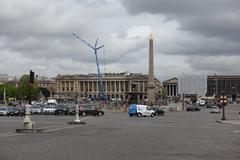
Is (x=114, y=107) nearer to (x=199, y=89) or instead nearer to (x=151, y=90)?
(x=151, y=90)

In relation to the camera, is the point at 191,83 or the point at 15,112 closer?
the point at 15,112

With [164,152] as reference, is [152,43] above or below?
above

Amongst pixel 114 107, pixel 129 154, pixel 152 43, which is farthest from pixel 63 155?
pixel 114 107

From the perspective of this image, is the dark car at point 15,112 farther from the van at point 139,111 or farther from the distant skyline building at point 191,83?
the distant skyline building at point 191,83

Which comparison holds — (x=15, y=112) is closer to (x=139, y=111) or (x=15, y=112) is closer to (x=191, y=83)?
(x=139, y=111)

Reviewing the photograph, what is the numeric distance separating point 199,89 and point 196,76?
4.17 meters

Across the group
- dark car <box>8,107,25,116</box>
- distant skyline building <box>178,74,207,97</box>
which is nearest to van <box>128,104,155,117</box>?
dark car <box>8,107,25,116</box>

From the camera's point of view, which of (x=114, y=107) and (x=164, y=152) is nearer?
(x=164, y=152)

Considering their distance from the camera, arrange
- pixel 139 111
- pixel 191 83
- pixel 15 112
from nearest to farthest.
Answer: pixel 139 111
pixel 15 112
pixel 191 83

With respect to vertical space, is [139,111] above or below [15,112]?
above

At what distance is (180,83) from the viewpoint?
532ft

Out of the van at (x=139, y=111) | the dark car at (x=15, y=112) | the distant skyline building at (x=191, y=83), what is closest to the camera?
the van at (x=139, y=111)

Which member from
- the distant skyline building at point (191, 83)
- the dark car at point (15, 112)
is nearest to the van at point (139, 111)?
the dark car at point (15, 112)

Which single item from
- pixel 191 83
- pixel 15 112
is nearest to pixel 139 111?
pixel 15 112
